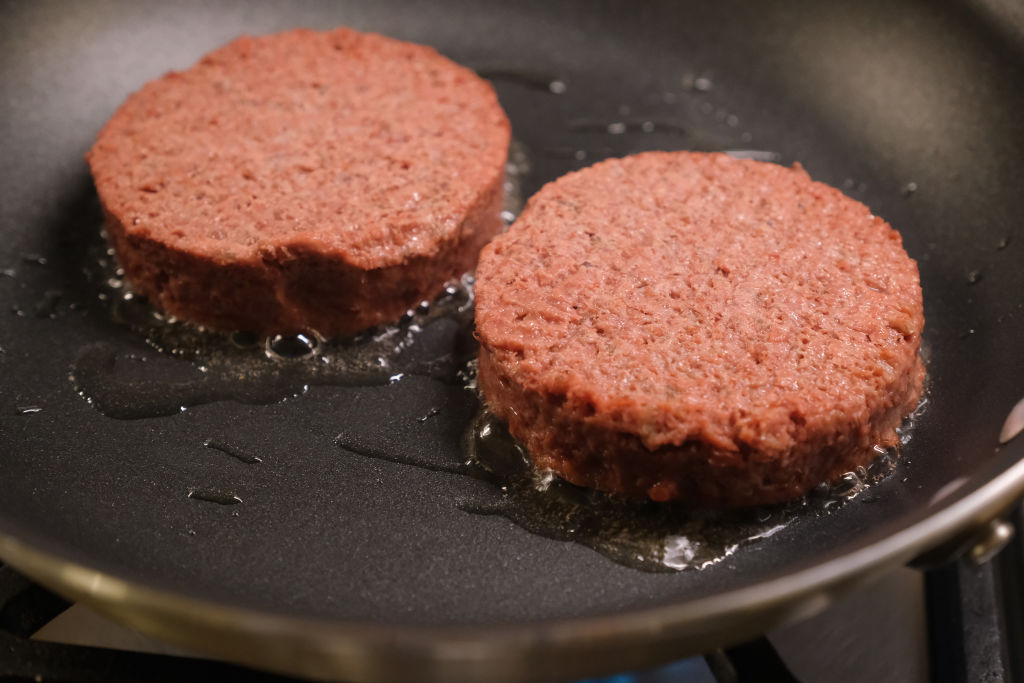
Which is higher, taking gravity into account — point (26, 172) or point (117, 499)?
point (117, 499)

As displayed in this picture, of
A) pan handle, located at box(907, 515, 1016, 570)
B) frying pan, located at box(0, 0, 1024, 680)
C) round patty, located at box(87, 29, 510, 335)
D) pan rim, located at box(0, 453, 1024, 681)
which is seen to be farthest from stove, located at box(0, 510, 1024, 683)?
round patty, located at box(87, 29, 510, 335)

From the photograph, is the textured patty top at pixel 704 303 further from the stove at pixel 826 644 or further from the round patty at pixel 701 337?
the stove at pixel 826 644

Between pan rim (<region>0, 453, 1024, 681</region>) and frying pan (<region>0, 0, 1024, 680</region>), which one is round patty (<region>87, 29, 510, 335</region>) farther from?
pan rim (<region>0, 453, 1024, 681</region>)

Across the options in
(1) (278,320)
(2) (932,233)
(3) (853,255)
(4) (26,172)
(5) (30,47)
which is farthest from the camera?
(5) (30,47)

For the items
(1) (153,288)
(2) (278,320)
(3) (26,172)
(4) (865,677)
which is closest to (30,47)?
(3) (26,172)

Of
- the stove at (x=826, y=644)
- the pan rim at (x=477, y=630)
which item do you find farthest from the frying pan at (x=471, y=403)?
the stove at (x=826, y=644)

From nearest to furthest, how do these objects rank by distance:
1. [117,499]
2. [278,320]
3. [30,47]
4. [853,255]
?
[117,499]
[853,255]
[278,320]
[30,47]

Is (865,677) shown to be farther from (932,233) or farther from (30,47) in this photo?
(30,47)
